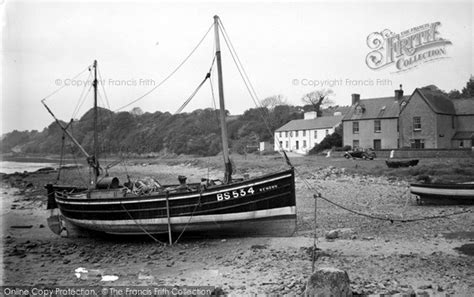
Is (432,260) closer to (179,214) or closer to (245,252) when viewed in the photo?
(245,252)

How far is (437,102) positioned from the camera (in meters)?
35.2

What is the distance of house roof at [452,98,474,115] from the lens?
34.3 metres

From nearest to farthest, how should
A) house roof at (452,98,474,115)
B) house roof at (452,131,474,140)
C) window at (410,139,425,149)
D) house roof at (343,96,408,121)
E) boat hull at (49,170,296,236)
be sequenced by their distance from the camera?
boat hull at (49,170,296,236)
house roof at (452,131,474,140)
house roof at (452,98,474,115)
window at (410,139,425,149)
house roof at (343,96,408,121)

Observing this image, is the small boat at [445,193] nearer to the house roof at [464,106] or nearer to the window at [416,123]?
the window at [416,123]

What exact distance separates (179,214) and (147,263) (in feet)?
7.16

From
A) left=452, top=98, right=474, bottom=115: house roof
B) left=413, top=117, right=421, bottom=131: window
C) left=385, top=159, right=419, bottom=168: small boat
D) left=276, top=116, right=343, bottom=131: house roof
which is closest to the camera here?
left=385, top=159, right=419, bottom=168: small boat

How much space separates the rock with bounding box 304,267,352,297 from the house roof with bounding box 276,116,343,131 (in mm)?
44090

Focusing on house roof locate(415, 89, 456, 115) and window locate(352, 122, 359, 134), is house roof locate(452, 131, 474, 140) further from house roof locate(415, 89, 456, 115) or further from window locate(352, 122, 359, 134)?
window locate(352, 122, 359, 134)

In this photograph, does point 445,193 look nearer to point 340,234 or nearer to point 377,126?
point 340,234

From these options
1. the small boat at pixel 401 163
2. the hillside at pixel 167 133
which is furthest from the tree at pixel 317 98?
the small boat at pixel 401 163

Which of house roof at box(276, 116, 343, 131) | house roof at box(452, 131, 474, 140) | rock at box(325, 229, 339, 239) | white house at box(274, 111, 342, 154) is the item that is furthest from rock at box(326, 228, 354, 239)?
house roof at box(276, 116, 343, 131)

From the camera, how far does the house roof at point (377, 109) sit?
129ft

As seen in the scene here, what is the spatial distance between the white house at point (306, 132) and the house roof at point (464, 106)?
1546 cm

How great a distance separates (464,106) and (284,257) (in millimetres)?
33550
